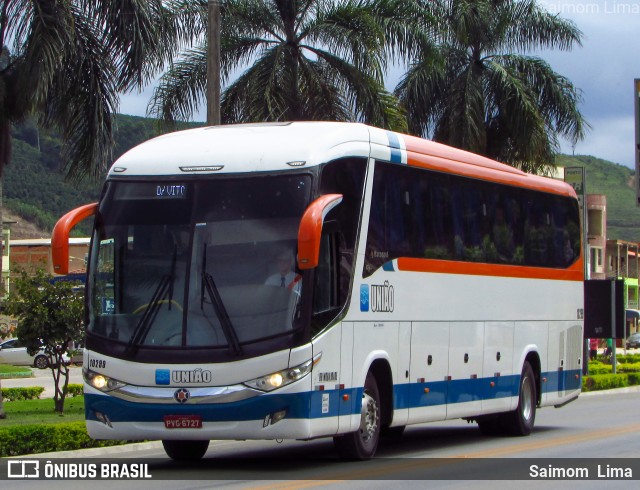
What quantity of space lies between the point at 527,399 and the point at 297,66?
32.4 feet

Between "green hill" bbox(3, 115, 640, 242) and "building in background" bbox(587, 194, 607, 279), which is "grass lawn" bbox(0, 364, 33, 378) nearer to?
"building in background" bbox(587, 194, 607, 279)

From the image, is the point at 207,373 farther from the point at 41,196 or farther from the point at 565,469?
the point at 41,196

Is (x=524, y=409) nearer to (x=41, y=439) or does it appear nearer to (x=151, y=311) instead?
(x=41, y=439)

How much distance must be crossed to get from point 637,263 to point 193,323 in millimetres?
102730

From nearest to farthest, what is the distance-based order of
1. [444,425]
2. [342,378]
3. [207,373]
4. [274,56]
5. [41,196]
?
[207,373]
[342,378]
[444,425]
[274,56]
[41,196]

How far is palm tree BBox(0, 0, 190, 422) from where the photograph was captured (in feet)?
67.1

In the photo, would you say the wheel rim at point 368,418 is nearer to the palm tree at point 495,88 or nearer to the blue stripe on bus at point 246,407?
the blue stripe on bus at point 246,407

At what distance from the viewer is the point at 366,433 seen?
1409 cm

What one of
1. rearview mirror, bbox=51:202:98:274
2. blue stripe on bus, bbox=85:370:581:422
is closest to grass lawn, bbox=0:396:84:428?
blue stripe on bus, bbox=85:370:581:422

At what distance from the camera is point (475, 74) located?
3272 centimetres

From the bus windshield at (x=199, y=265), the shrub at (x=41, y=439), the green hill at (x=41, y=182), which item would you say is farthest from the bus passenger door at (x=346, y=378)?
the green hill at (x=41, y=182)

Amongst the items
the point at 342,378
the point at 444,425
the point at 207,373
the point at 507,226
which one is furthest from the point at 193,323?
the point at 444,425

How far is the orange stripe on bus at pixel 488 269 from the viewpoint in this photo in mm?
15386

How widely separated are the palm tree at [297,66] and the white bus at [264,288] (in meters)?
9.75
